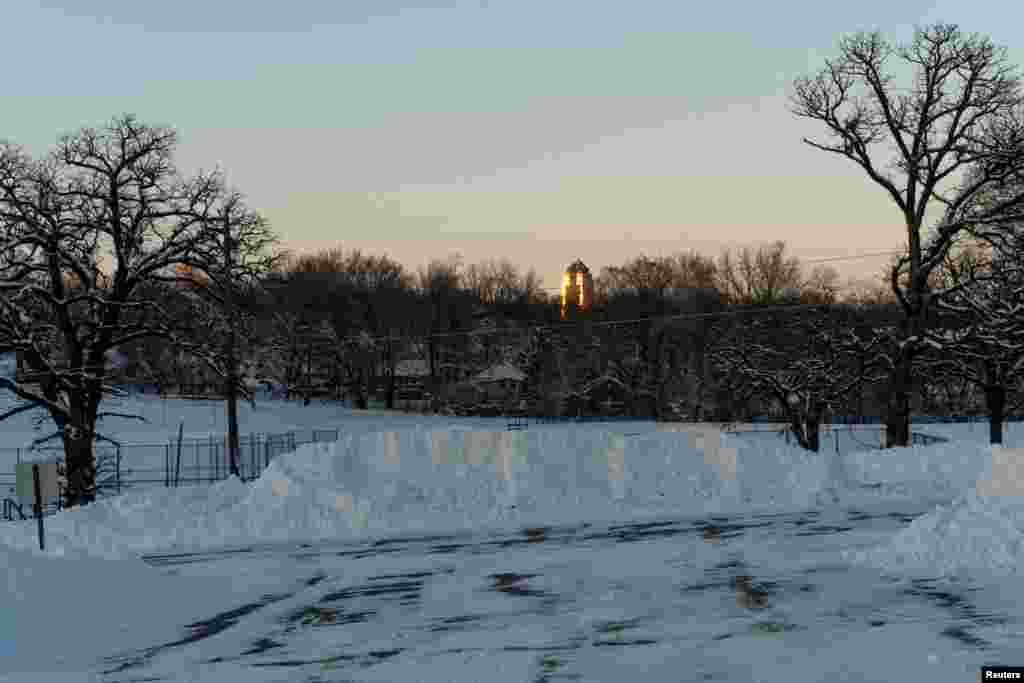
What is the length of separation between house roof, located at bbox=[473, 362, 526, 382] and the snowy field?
6967cm

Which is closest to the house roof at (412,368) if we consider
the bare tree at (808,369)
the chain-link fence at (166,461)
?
the chain-link fence at (166,461)

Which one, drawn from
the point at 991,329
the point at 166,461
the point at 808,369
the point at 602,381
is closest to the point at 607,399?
the point at 602,381

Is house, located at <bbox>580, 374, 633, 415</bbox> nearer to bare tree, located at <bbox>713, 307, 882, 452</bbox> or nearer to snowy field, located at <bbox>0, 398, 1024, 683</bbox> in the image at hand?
bare tree, located at <bbox>713, 307, 882, 452</bbox>

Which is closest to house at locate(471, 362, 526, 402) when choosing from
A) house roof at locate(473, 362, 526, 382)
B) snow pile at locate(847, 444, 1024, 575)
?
house roof at locate(473, 362, 526, 382)

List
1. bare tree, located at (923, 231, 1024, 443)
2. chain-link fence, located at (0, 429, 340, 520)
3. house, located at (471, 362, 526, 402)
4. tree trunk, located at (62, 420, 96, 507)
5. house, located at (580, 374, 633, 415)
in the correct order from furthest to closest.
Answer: house, located at (471, 362, 526, 402) < house, located at (580, 374, 633, 415) < chain-link fence, located at (0, 429, 340, 520) < bare tree, located at (923, 231, 1024, 443) < tree trunk, located at (62, 420, 96, 507)

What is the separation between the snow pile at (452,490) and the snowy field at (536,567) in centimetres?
7

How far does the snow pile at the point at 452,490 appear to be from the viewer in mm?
25844

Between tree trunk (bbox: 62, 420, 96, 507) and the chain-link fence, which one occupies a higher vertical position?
tree trunk (bbox: 62, 420, 96, 507)

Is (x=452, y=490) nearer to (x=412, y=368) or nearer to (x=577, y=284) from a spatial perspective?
(x=412, y=368)

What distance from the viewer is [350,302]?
109500 mm

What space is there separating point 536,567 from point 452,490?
383 inches

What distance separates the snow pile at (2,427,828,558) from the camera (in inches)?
1017

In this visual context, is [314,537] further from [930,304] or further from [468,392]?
[468,392]

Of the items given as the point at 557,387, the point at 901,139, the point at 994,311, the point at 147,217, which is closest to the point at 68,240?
the point at 147,217
